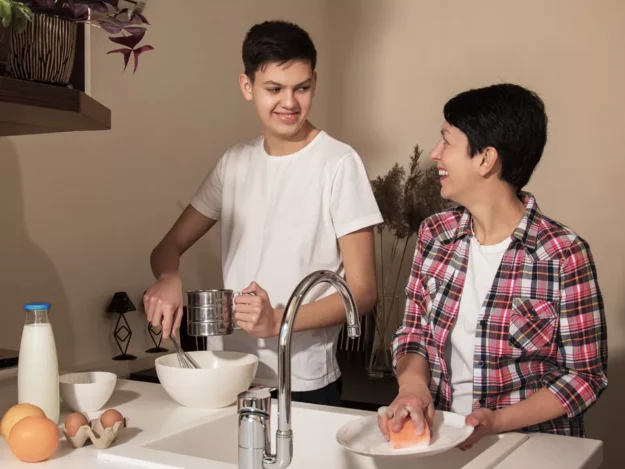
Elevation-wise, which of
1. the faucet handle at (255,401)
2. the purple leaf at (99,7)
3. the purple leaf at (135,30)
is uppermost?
the purple leaf at (99,7)

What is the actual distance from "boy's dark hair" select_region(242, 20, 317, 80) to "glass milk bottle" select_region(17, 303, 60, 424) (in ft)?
2.37

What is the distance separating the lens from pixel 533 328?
155cm

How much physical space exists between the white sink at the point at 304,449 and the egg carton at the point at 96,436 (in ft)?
0.06

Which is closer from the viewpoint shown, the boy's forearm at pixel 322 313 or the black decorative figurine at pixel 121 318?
the boy's forearm at pixel 322 313

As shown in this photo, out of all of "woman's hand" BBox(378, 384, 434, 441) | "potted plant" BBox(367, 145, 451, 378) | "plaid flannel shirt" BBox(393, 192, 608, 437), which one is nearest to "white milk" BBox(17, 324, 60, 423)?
"woman's hand" BBox(378, 384, 434, 441)

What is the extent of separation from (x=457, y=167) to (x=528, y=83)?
141cm

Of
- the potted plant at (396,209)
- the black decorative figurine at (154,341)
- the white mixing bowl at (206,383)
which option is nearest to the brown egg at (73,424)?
the white mixing bowl at (206,383)

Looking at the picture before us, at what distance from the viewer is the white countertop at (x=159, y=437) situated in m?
1.23

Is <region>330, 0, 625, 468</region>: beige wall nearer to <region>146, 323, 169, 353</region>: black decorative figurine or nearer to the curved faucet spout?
<region>146, 323, 169, 353</region>: black decorative figurine

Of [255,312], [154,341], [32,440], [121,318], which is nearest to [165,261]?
[255,312]

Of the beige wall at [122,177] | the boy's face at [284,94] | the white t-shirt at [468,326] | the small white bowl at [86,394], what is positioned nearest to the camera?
the small white bowl at [86,394]

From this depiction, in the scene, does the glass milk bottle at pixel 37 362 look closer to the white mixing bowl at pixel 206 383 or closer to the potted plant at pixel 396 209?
the white mixing bowl at pixel 206 383

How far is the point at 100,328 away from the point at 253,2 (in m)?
1.33

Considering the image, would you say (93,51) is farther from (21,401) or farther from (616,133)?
(616,133)
